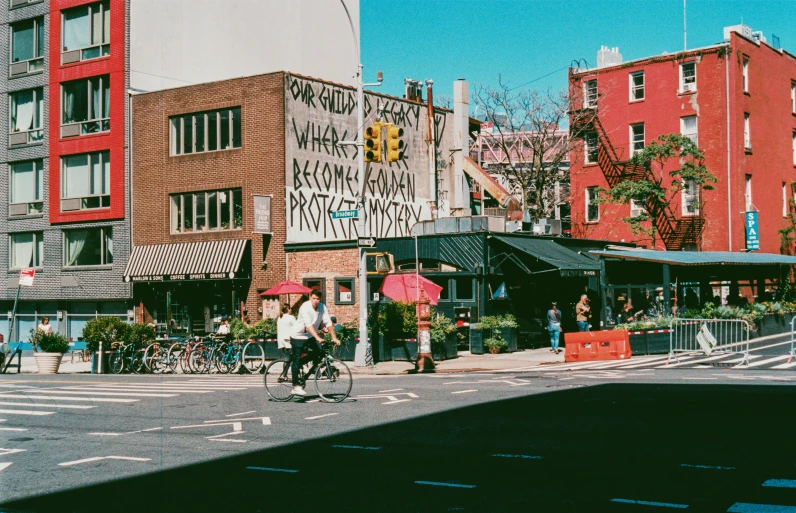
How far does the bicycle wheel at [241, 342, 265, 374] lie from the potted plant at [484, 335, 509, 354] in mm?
8171

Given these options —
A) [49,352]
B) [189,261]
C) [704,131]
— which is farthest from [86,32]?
[704,131]

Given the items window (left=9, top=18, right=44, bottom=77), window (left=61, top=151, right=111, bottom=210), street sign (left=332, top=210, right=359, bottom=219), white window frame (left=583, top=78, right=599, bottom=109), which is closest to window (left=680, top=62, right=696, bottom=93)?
white window frame (left=583, top=78, right=599, bottom=109)

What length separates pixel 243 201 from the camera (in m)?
35.4

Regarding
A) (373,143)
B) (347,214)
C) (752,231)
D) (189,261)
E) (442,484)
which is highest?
(373,143)

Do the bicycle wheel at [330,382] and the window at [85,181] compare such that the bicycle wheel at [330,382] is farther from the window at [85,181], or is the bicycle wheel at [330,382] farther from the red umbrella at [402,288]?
the window at [85,181]

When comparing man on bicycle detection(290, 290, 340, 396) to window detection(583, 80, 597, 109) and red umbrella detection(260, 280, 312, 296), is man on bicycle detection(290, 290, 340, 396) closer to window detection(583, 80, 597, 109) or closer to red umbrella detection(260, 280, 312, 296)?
red umbrella detection(260, 280, 312, 296)

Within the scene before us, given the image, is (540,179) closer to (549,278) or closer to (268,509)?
(549,278)

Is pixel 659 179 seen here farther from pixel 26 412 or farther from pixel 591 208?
pixel 26 412

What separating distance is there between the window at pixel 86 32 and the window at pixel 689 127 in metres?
30.0

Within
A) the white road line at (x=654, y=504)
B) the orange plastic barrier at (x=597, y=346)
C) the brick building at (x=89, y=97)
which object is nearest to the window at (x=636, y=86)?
the brick building at (x=89, y=97)

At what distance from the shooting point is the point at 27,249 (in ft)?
140

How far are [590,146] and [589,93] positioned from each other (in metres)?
3.12

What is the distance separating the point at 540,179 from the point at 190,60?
67.4ft

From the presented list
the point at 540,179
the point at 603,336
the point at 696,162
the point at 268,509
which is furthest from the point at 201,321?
the point at 268,509
